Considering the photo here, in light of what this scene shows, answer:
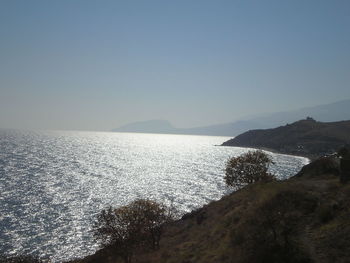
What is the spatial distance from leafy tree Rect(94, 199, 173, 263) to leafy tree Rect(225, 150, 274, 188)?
33.9 m

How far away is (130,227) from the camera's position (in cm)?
5891

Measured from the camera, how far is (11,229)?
299 feet

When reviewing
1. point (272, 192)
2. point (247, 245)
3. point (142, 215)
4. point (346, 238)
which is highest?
point (272, 192)

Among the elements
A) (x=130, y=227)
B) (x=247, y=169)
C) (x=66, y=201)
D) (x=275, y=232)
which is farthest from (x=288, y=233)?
(x=66, y=201)

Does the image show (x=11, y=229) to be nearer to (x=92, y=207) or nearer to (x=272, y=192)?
(x=92, y=207)

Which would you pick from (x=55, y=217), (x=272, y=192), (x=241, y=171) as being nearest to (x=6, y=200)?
(x=55, y=217)

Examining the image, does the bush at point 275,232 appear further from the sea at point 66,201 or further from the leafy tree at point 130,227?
the sea at point 66,201

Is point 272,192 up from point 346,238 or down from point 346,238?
up

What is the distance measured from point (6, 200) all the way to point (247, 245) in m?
116

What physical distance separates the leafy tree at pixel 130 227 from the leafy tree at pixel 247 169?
111 ft

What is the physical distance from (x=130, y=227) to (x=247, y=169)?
46.3 m

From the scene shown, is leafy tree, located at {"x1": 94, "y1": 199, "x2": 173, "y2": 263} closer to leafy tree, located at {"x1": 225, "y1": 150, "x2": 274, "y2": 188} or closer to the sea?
the sea

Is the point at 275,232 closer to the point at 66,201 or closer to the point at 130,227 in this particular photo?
the point at 130,227

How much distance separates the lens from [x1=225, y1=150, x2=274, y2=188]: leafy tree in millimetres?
92750
